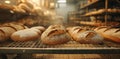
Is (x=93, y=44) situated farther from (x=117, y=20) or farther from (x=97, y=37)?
(x=117, y=20)

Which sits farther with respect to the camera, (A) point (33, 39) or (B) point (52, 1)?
(B) point (52, 1)

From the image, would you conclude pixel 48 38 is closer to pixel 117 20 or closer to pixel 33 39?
pixel 33 39

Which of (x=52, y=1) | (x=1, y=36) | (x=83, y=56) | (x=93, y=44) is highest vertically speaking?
(x=52, y=1)

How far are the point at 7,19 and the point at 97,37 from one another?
2.34m

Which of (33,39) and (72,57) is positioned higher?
(33,39)

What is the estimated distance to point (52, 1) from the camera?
323 inches

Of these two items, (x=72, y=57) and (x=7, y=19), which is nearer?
(x=72, y=57)

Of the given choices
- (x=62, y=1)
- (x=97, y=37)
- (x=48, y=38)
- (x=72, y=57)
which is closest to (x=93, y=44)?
(x=97, y=37)

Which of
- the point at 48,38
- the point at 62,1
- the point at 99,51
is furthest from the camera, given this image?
the point at 62,1

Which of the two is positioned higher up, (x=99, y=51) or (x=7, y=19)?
(x=7, y=19)

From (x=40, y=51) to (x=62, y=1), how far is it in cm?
1041

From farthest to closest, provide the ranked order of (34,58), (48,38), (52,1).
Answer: (52,1)
(34,58)
(48,38)

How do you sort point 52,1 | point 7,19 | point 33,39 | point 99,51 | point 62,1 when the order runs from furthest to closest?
point 62,1 → point 52,1 → point 7,19 → point 33,39 → point 99,51

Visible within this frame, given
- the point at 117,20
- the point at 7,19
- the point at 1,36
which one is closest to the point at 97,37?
the point at 1,36
